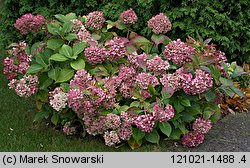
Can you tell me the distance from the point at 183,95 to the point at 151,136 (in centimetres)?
45

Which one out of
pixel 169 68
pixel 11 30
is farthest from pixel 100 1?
pixel 169 68

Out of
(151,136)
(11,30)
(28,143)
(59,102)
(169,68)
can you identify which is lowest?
(11,30)

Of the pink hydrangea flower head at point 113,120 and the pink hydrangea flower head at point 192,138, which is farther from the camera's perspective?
the pink hydrangea flower head at point 192,138

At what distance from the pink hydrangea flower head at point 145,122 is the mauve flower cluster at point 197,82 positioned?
379 millimetres

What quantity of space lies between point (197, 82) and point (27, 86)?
1442 mm

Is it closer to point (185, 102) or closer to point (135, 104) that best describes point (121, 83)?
point (135, 104)

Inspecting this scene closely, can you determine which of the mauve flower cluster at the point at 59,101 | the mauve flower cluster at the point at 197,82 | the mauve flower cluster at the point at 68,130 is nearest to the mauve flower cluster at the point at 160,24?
the mauve flower cluster at the point at 197,82

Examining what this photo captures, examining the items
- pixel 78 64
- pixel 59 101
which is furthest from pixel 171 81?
pixel 59 101

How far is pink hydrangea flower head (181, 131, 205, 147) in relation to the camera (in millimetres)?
3820

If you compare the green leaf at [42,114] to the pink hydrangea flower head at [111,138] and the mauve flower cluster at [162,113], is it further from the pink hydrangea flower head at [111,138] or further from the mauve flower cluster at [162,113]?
the mauve flower cluster at [162,113]

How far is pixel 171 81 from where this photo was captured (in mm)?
3654

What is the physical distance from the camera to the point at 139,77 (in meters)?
3.69

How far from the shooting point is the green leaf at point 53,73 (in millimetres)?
3818

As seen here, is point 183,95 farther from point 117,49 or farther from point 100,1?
point 100,1
